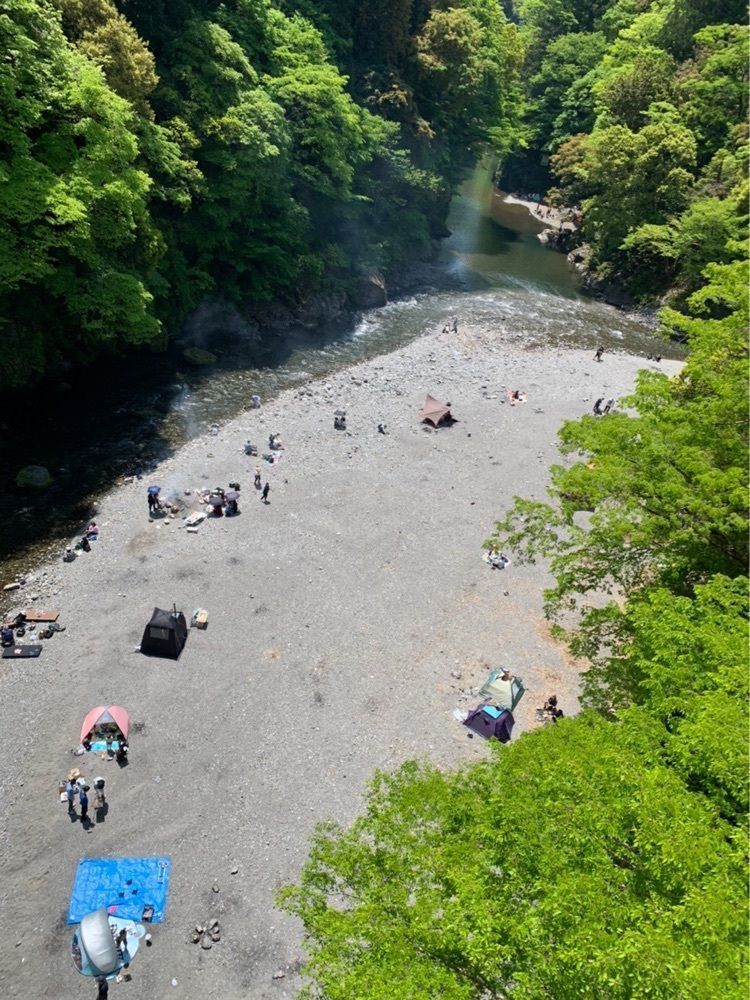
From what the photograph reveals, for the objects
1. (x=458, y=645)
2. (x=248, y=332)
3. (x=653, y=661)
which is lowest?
(x=458, y=645)

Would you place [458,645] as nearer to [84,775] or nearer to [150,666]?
[150,666]

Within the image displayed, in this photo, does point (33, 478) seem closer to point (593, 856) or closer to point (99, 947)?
point (99, 947)

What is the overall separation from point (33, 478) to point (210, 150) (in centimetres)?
2288

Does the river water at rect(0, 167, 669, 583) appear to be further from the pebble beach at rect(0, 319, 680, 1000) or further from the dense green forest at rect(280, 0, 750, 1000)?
the dense green forest at rect(280, 0, 750, 1000)

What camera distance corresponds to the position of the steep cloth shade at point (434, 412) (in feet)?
121

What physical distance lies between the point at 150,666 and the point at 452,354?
3273 cm

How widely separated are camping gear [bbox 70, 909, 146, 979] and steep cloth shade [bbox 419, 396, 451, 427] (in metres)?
28.4

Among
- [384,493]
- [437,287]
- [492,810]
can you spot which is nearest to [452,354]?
[437,287]

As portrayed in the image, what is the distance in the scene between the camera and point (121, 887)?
15.6 m

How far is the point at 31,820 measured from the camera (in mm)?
16922

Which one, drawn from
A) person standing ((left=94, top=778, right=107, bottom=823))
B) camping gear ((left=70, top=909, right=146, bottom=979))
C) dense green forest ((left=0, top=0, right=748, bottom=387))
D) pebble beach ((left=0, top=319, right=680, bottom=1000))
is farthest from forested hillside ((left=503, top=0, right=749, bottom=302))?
camping gear ((left=70, top=909, right=146, bottom=979))

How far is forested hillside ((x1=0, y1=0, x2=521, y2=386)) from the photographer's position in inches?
1013

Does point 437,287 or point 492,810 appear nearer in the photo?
point 492,810

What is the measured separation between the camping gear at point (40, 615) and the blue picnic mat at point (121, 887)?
9110 mm
